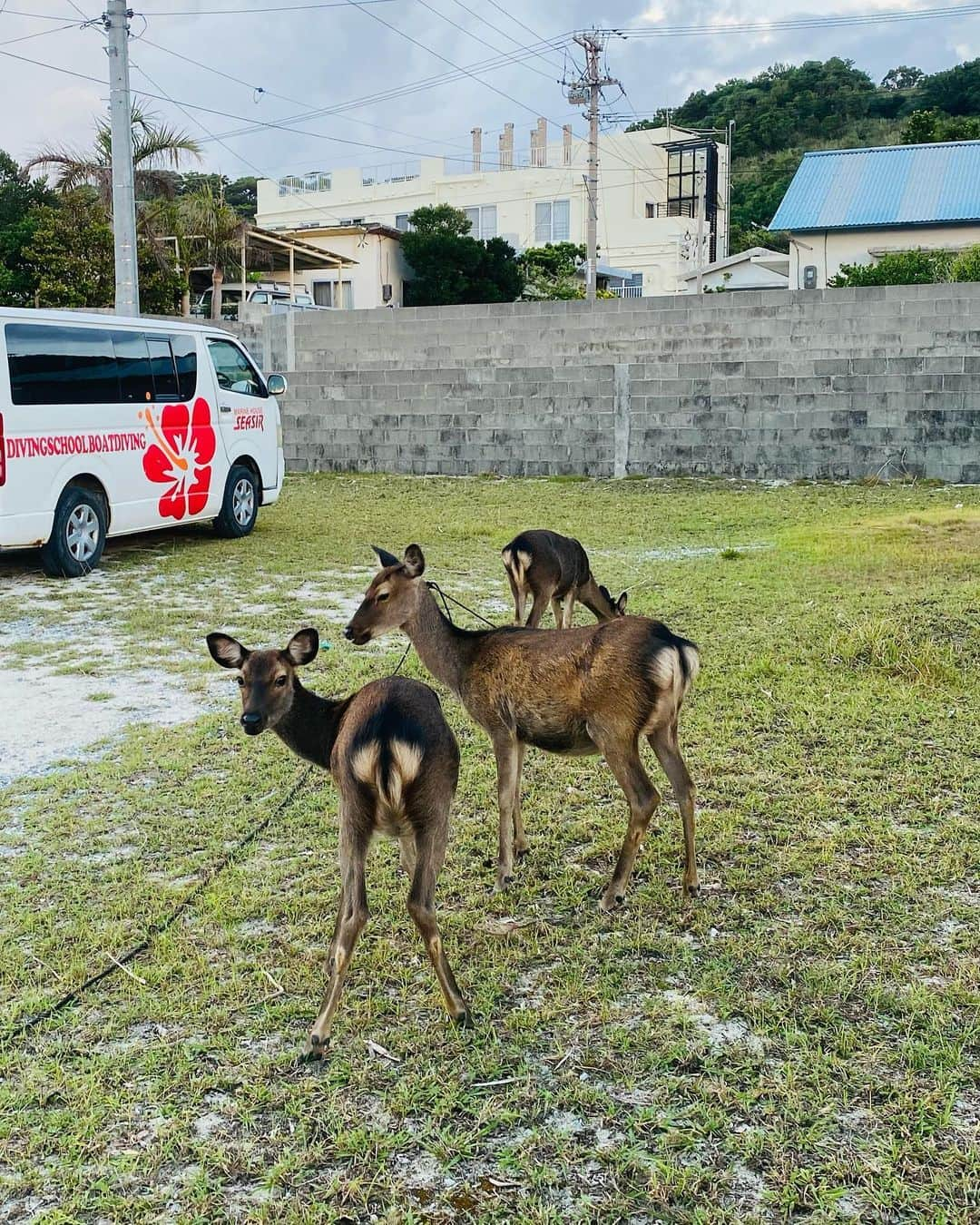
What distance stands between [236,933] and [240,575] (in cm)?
608

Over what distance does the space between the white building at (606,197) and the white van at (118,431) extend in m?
33.7

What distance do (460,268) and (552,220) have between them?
13.4 m

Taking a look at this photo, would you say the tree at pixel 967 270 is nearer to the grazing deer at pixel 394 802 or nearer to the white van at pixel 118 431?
the white van at pixel 118 431

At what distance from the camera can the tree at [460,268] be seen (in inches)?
1310

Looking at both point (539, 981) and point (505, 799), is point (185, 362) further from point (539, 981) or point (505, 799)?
point (539, 981)

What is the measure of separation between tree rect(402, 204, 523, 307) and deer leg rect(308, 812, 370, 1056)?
101 feet

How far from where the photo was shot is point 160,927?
3676mm

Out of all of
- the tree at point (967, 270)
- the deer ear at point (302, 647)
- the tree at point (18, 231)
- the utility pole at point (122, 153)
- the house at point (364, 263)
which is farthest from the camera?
the house at point (364, 263)

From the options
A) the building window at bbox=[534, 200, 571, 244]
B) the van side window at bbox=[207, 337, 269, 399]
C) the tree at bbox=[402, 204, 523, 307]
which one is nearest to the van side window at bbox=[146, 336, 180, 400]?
the van side window at bbox=[207, 337, 269, 399]

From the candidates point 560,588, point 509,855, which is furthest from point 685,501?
point 509,855

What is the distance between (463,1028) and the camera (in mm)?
3102

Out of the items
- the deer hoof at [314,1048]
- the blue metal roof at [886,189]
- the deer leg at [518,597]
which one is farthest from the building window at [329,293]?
the deer hoof at [314,1048]

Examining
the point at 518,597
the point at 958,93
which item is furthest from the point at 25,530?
the point at 958,93

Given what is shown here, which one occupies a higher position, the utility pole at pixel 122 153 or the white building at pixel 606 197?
the white building at pixel 606 197
